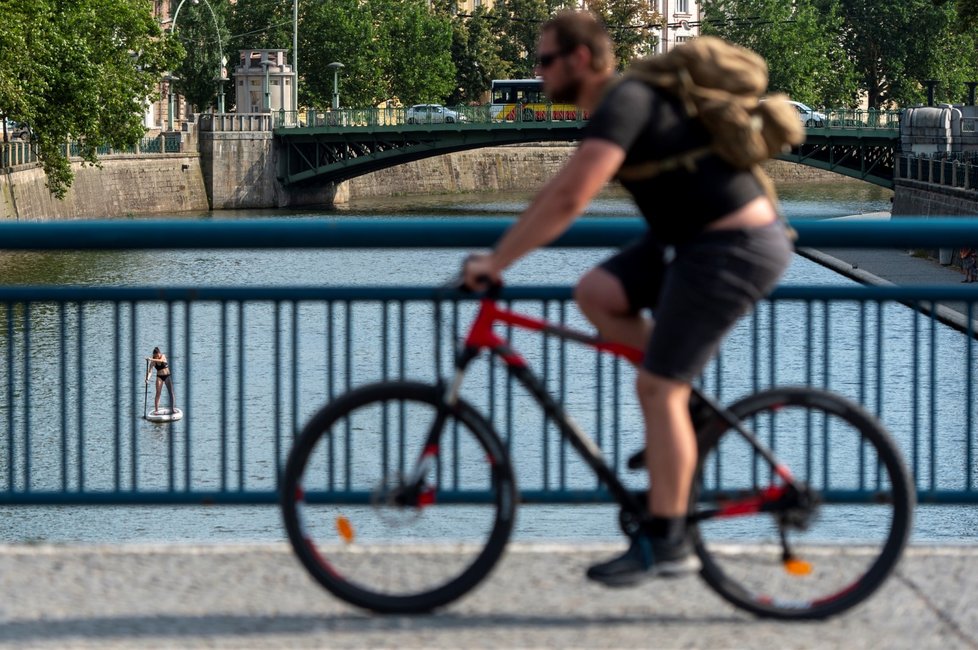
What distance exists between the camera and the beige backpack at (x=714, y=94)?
397 centimetres

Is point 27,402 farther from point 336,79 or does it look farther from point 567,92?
point 336,79

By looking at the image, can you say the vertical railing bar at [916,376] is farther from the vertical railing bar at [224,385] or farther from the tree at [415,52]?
the tree at [415,52]

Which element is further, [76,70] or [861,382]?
[76,70]

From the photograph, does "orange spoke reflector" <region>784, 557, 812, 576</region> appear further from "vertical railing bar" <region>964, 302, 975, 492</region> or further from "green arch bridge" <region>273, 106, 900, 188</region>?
"green arch bridge" <region>273, 106, 900, 188</region>

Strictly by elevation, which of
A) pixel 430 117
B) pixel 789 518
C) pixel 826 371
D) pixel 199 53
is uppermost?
pixel 199 53

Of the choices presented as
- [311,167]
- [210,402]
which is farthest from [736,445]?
[311,167]

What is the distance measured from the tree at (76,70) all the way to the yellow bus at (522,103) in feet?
58.0

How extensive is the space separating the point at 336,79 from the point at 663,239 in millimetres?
76090

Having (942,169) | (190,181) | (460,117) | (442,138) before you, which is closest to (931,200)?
(942,169)

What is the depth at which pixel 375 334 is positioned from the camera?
34.9 metres

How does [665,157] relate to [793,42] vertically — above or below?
below

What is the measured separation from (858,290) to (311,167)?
6623 cm

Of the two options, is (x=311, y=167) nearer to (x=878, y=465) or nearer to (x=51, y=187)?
(x=51, y=187)

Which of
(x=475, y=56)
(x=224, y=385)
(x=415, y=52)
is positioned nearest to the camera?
(x=224, y=385)
